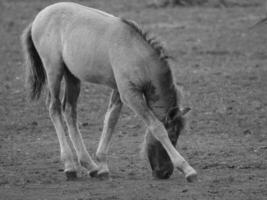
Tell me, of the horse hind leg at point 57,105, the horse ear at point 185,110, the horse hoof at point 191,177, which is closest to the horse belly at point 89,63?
the horse hind leg at point 57,105

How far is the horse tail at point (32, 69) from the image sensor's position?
338 inches

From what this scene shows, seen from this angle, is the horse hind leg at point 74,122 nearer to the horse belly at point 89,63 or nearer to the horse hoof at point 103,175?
the horse hoof at point 103,175

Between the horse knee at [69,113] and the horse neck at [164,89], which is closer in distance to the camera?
the horse neck at [164,89]

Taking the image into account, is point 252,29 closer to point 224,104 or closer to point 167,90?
point 224,104

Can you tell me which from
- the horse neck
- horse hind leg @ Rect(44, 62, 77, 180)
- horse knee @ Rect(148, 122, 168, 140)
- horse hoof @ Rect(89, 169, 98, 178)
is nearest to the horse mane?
the horse neck

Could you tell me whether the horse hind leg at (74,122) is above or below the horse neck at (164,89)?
below

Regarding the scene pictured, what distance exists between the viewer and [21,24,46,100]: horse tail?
28.2 feet

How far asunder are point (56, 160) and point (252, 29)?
1116 centimetres

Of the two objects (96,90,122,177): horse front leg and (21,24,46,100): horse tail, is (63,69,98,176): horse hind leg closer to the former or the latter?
(96,90,122,177): horse front leg

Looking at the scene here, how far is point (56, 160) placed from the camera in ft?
28.9

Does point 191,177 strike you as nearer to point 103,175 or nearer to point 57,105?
point 103,175

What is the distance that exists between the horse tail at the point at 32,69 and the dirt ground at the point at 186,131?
2.68ft

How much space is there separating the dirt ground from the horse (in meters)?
0.22

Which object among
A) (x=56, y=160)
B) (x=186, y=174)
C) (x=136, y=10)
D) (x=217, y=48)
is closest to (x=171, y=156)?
(x=186, y=174)
